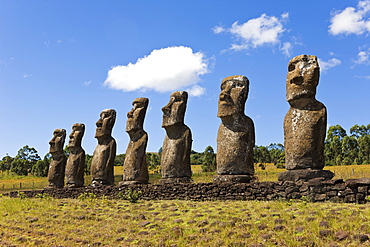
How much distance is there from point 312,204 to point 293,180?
1605 millimetres

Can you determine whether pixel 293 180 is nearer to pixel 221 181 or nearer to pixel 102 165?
pixel 221 181

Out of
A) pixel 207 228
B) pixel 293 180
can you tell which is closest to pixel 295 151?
pixel 293 180

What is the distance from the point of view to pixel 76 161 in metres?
20.4

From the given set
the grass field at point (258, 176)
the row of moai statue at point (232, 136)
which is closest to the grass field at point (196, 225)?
the row of moai statue at point (232, 136)

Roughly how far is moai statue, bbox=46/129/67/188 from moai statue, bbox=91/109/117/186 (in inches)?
139

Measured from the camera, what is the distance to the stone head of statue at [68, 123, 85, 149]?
69.4 feet

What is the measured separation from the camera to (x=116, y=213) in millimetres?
12352

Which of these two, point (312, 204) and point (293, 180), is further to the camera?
point (293, 180)

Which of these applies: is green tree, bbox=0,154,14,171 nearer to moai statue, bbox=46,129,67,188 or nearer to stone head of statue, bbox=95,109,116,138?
moai statue, bbox=46,129,67,188

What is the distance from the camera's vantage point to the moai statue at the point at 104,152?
18.5 m

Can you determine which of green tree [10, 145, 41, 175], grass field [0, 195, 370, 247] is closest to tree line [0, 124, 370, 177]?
green tree [10, 145, 41, 175]

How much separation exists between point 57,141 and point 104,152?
16.6 ft

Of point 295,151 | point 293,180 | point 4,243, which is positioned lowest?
point 4,243

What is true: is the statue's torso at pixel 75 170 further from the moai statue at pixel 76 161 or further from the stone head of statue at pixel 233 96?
the stone head of statue at pixel 233 96
